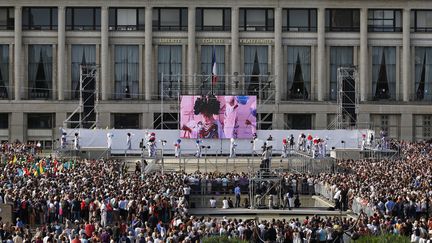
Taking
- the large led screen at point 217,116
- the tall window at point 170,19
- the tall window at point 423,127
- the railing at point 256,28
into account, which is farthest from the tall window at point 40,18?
the tall window at point 423,127

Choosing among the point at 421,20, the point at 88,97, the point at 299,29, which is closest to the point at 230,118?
the point at 88,97

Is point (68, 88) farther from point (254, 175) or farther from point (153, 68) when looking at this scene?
point (254, 175)

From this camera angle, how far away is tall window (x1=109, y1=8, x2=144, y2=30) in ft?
315

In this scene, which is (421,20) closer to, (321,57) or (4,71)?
(321,57)

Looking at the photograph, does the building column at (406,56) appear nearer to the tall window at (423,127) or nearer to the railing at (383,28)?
the railing at (383,28)

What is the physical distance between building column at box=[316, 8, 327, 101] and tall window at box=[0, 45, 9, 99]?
31124 millimetres

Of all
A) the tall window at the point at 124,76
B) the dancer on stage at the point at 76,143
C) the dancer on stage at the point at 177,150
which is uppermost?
the tall window at the point at 124,76

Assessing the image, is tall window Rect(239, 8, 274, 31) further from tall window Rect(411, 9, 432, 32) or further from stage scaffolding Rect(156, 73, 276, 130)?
tall window Rect(411, 9, 432, 32)

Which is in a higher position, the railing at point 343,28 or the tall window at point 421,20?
the tall window at point 421,20

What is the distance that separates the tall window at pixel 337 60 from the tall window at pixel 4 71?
107 ft

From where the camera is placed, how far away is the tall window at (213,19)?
96.6 m

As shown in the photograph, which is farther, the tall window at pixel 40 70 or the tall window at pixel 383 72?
the tall window at pixel 383 72

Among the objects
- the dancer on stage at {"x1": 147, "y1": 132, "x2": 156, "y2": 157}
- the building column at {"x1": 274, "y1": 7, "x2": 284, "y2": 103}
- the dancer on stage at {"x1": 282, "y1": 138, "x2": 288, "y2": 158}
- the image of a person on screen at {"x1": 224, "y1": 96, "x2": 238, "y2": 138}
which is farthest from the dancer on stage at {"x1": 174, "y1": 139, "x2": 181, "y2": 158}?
the building column at {"x1": 274, "y1": 7, "x2": 284, "y2": 103}

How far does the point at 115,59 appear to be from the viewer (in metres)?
95.9
